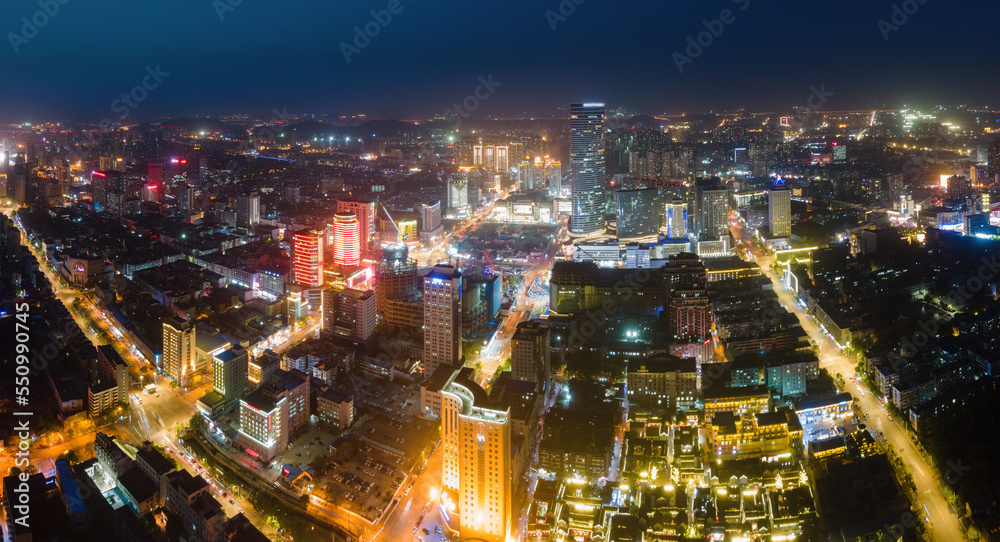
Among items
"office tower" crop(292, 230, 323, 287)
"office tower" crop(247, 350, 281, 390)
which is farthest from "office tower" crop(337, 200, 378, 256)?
"office tower" crop(247, 350, 281, 390)

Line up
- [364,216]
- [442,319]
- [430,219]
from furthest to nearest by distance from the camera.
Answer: [430,219], [364,216], [442,319]

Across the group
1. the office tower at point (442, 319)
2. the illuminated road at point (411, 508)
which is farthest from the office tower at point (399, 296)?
the illuminated road at point (411, 508)

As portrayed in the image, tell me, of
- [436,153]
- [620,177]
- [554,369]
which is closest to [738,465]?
[554,369]

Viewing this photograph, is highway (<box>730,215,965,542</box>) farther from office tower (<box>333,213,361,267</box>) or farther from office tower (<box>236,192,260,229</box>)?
office tower (<box>236,192,260,229</box>)

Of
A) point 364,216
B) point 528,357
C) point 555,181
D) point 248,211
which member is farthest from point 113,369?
point 555,181

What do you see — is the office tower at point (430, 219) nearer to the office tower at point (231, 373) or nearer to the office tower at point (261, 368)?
the office tower at point (261, 368)

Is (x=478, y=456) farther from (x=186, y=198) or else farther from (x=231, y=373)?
(x=186, y=198)
